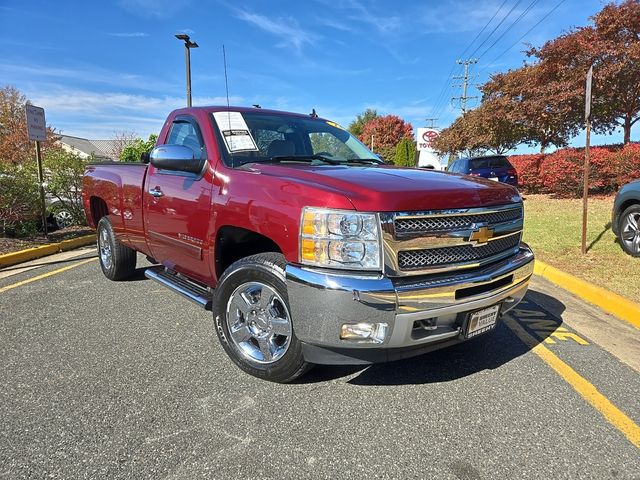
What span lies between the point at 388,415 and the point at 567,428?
1004 millimetres

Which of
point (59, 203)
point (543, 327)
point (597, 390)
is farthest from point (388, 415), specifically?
point (59, 203)

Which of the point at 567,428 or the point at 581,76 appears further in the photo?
the point at 581,76

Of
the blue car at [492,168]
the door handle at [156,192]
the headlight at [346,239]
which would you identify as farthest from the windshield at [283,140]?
the blue car at [492,168]

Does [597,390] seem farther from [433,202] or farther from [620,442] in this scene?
[433,202]

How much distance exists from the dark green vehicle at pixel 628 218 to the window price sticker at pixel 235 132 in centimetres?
551

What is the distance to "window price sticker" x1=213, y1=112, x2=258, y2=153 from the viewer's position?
3.34 metres

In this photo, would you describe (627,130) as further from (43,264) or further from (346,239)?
(43,264)

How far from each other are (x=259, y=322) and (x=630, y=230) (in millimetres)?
5920

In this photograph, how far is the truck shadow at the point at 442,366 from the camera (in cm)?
295

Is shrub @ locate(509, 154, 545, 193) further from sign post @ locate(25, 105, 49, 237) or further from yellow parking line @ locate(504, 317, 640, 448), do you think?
sign post @ locate(25, 105, 49, 237)

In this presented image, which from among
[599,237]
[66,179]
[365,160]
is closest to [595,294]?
[365,160]

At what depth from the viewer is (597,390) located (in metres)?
2.85

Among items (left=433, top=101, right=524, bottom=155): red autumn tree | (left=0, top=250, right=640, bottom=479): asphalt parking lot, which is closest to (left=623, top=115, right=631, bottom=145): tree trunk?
(left=433, top=101, right=524, bottom=155): red autumn tree

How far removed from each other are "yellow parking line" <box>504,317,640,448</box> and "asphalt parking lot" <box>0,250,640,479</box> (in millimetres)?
10
